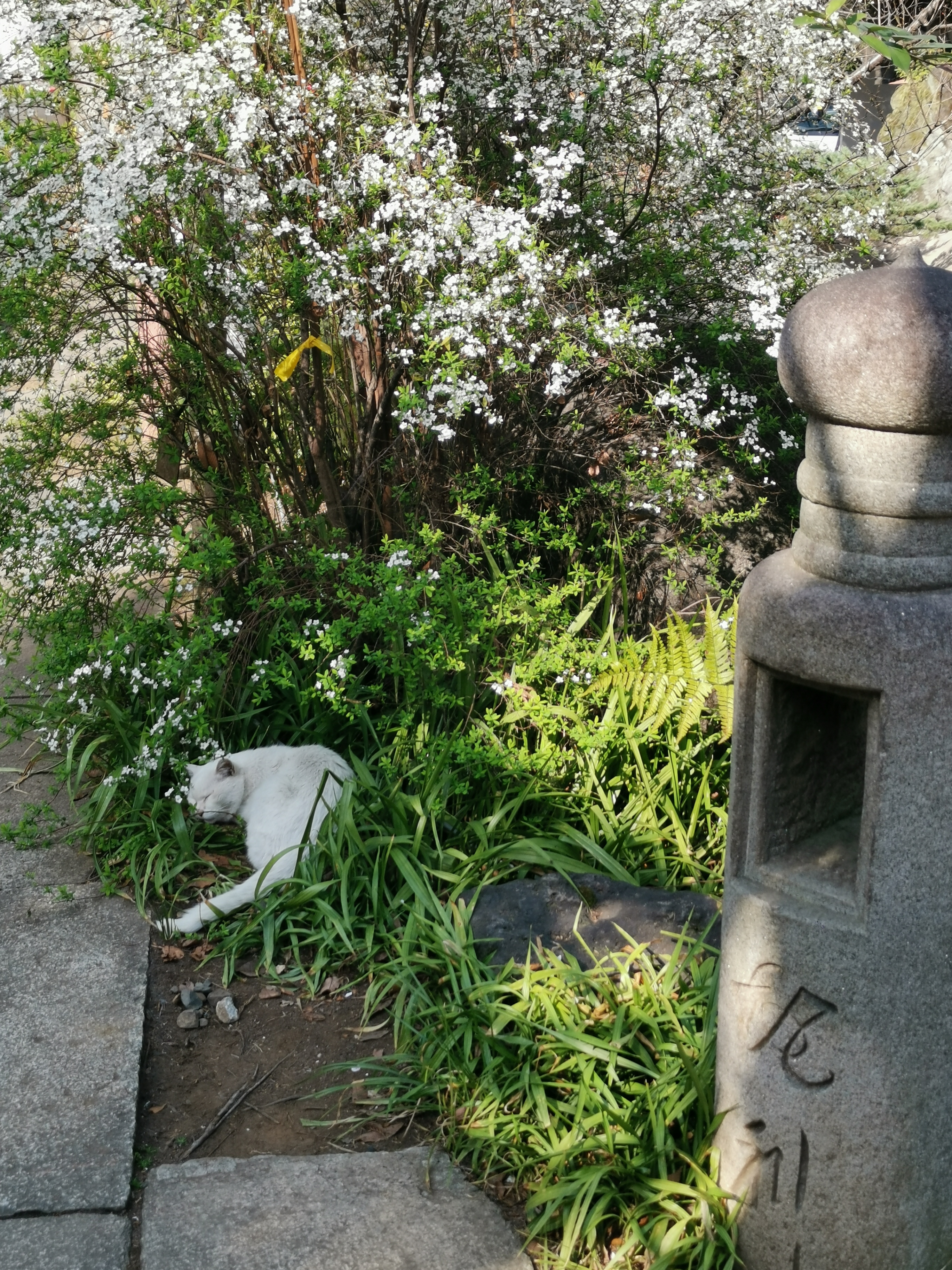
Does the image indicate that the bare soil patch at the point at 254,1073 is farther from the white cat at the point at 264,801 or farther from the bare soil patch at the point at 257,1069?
the white cat at the point at 264,801

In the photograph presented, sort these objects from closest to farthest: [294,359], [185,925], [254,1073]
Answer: [254,1073] < [185,925] < [294,359]

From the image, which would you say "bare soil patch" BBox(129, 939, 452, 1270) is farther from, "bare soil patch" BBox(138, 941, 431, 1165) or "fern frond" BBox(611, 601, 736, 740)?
"fern frond" BBox(611, 601, 736, 740)

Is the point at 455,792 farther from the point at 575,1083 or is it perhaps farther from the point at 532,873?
the point at 575,1083

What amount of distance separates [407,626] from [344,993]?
51.6 inches

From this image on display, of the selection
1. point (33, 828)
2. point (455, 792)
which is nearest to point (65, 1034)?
point (33, 828)

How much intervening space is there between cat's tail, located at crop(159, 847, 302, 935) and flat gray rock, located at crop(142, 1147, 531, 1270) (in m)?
1.05

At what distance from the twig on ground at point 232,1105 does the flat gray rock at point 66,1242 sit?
0.35 metres

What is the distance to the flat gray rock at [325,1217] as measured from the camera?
271cm

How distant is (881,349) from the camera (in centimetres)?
211

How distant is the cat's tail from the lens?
3.97 meters

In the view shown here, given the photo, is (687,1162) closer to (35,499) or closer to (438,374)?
(438,374)

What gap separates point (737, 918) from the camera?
2.56m

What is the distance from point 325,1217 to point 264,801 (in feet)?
5.54

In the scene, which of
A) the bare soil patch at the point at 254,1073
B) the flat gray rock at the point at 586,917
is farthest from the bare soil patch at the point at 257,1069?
the flat gray rock at the point at 586,917
